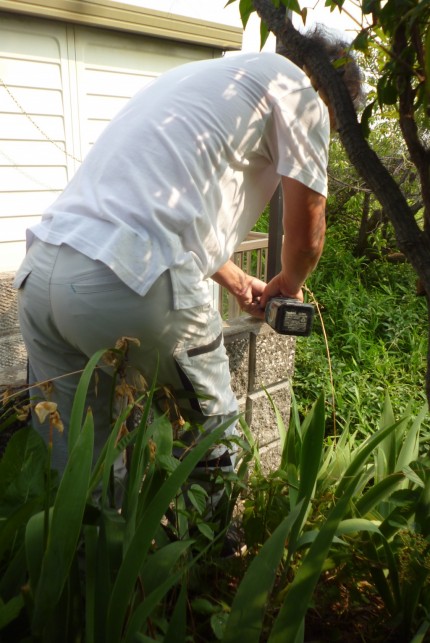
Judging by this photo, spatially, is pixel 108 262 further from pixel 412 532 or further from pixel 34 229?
pixel 412 532

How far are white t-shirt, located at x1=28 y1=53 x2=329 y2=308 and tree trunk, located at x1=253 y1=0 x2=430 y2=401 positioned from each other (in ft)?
0.23

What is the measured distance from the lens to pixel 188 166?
4.99ft

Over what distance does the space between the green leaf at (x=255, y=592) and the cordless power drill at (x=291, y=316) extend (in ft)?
3.68

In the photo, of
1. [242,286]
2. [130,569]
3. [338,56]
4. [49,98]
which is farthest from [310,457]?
[49,98]

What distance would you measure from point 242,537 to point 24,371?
3.23 ft

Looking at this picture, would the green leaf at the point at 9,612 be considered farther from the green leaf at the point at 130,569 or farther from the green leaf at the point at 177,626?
the green leaf at the point at 177,626

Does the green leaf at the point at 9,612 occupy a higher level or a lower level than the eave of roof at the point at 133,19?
lower

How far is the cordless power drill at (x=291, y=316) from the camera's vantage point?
6.68 ft

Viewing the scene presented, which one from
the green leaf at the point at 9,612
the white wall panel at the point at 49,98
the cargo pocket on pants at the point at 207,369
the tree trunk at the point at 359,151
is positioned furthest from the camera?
the white wall panel at the point at 49,98

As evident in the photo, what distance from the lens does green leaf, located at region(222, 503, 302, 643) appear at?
3.15 ft

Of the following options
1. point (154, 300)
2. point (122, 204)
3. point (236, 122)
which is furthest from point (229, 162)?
point (154, 300)

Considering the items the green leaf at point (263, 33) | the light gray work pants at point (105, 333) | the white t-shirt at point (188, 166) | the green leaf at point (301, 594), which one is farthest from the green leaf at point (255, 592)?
the green leaf at point (263, 33)

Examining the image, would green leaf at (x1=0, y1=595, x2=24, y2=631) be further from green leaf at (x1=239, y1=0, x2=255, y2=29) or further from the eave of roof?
the eave of roof

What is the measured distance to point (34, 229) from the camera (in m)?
1.57
